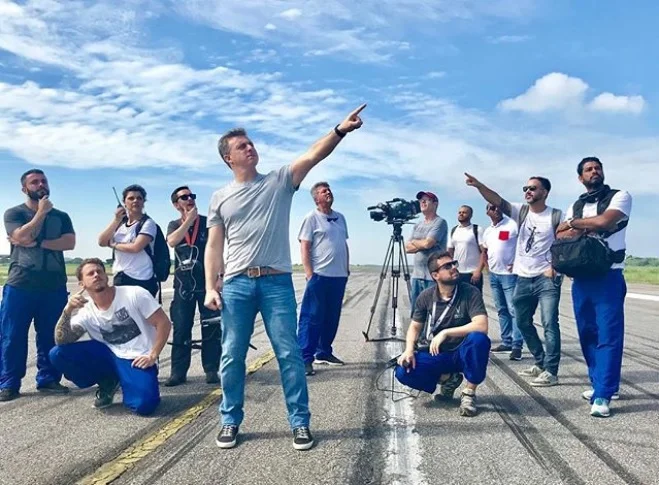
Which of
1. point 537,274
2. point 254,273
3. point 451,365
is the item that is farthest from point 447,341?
point 254,273

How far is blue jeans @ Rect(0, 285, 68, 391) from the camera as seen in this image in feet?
18.1

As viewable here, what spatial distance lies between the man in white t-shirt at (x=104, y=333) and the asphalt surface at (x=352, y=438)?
0.30 meters

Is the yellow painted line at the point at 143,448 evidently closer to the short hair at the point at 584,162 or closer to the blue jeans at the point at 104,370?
the blue jeans at the point at 104,370

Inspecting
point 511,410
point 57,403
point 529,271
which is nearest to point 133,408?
point 57,403

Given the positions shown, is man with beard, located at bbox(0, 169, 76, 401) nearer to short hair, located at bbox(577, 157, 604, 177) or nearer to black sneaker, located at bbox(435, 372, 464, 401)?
black sneaker, located at bbox(435, 372, 464, 401)

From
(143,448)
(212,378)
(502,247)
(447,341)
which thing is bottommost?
(212,378)

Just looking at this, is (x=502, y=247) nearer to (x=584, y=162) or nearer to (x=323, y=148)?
(x=584, y=162)

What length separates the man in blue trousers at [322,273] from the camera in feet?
22.4

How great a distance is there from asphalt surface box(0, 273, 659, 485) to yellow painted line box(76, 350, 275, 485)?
0.5 inches

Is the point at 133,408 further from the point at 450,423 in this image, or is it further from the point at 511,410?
the point at 511,410

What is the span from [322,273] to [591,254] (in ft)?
9.91

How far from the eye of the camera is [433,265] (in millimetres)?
5211

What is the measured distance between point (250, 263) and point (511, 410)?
2502 mm

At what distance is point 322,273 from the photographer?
6891 mm
